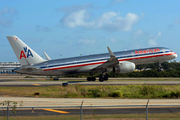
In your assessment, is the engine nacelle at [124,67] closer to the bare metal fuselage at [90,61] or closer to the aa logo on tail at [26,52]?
the bare metal fuselage at [90,61]

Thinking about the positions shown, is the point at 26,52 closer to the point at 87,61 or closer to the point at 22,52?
the point at 22,52

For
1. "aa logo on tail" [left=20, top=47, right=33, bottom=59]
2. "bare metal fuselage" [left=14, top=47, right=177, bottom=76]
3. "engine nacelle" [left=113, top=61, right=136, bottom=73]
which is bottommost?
"engine nacelle" [left=113, top=61, right=136, bottom=73]

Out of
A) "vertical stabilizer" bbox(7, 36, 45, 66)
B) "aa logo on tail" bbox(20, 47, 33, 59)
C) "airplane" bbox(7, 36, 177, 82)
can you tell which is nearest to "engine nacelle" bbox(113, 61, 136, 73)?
"airplane" bbox(7, 36, 177, 82)

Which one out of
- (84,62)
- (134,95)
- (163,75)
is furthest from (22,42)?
(163,75)

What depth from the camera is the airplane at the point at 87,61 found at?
46.6 meters

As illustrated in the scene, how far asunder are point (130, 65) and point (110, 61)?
4.51m

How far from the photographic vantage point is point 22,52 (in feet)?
154

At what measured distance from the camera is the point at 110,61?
47188mm

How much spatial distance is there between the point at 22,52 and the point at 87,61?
13807mm

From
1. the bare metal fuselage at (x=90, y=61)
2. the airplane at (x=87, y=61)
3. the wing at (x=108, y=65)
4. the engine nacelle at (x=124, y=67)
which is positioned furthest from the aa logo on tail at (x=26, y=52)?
the engine nacelle at (x=124, y=67)

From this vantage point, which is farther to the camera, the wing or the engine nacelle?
the engine nacelle

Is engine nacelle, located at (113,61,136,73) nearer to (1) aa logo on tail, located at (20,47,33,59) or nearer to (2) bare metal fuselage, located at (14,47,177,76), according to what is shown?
(2) bare metal fuselage, located at (14,47,177,76)

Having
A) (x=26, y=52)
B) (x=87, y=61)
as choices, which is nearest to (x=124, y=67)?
(x=87, y=61)

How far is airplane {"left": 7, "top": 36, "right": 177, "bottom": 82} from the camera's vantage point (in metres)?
46.6
